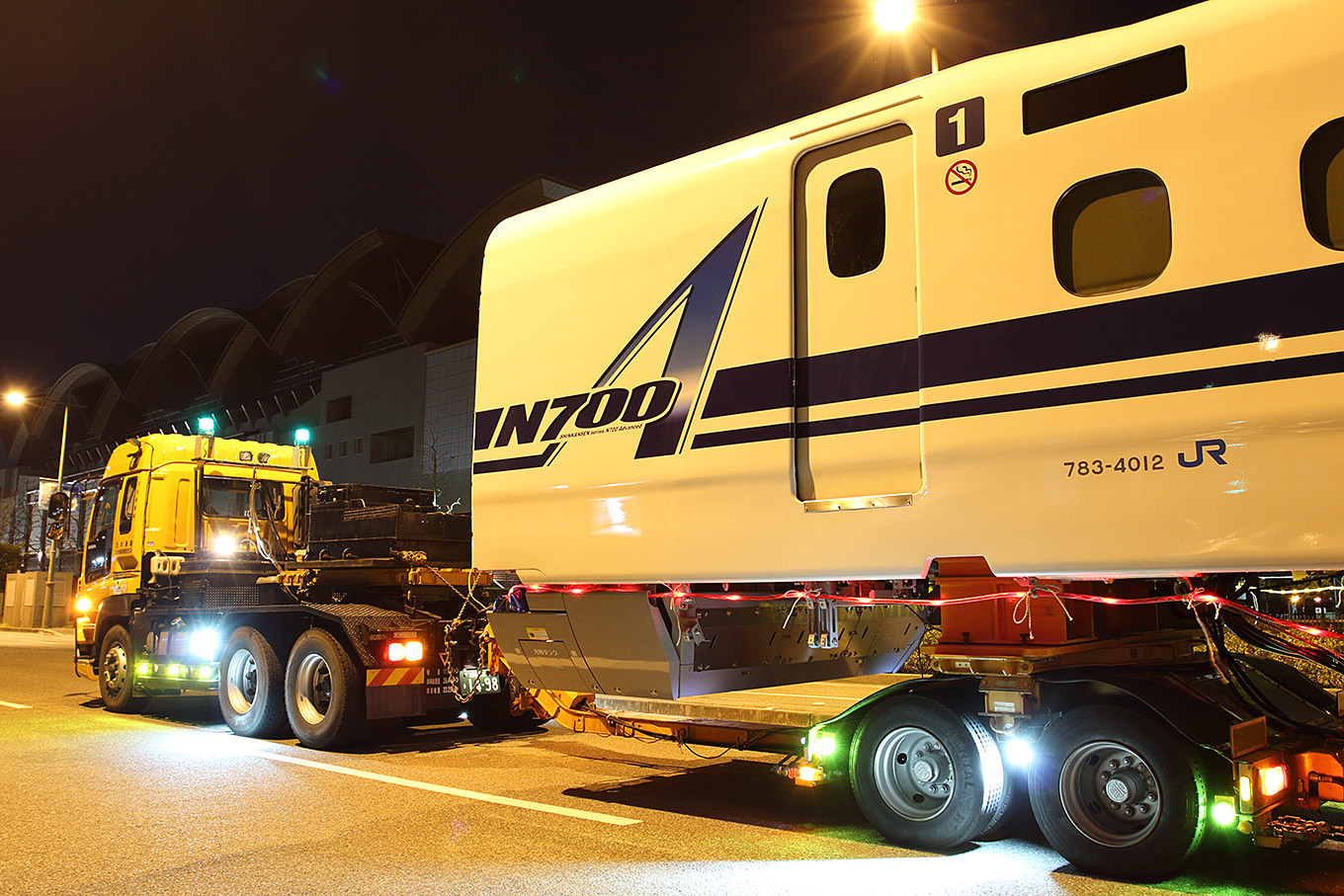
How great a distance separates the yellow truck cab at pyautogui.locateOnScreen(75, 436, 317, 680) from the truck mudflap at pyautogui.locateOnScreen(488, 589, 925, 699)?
6.62 meters

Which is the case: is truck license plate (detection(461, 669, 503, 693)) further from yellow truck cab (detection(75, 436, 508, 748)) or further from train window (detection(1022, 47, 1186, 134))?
train window (detection(1022, 47, 1186, 134))

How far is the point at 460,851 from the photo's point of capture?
5.66 meters

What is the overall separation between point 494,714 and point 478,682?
66.3 inches

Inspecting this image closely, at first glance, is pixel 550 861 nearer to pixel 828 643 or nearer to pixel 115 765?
pixel 828 643

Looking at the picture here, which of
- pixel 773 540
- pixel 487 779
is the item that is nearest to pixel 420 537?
pixel 487 779

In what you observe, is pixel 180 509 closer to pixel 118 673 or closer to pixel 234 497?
pixel 234 497

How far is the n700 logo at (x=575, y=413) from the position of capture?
20.1ft

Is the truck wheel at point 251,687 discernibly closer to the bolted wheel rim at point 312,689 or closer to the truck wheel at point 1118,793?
the bolted wheel rim at point 312,689

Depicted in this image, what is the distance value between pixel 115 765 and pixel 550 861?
484 centimetres

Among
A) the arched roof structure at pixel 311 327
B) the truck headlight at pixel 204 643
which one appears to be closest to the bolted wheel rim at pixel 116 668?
the truck headlight at pixel 204 643

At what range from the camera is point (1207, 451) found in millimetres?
4219

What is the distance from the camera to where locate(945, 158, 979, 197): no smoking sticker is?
16.6ft

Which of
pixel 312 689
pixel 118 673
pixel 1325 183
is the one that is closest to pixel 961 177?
pixel 1325 183

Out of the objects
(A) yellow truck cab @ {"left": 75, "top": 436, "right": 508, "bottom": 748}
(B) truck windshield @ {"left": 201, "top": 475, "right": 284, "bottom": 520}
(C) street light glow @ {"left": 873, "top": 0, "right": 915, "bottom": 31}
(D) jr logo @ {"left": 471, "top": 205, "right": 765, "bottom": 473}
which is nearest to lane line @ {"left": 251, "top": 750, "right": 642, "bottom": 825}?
(A) yellow truck cab @ {"left": 75, "top": 436, "right": 508, "bottom": 748}
